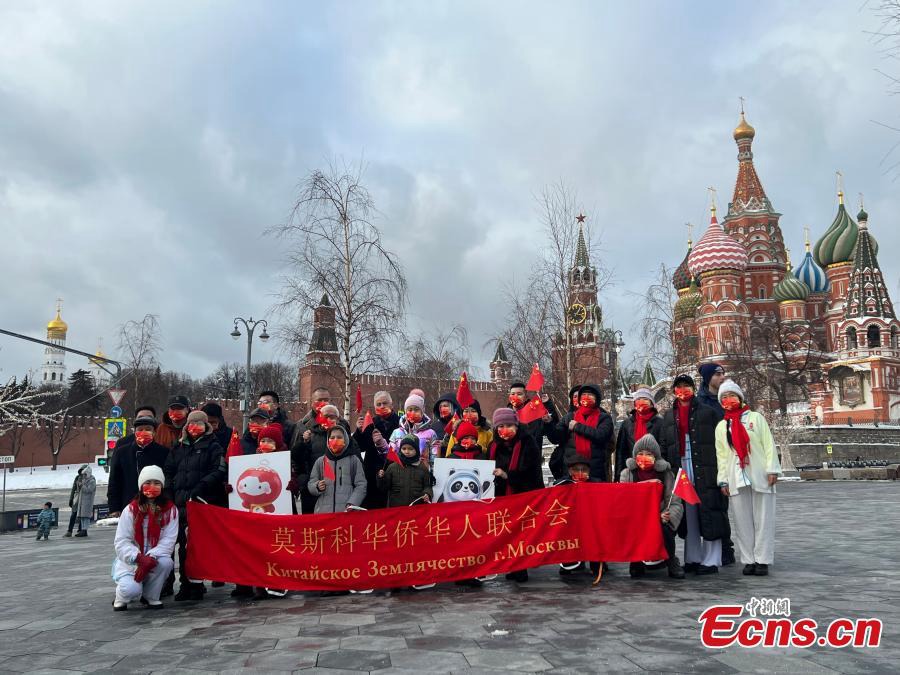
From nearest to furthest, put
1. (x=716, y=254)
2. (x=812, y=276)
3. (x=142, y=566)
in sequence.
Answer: (x=142, y=566) < (x=716, y=254) < (x=812, y=276)

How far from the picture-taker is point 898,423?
183 ft

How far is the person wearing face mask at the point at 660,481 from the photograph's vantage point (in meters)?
7.61

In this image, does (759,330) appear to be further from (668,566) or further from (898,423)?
(668,566)

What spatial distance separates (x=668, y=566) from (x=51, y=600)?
6729 millimetres

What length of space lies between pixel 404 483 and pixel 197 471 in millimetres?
2288

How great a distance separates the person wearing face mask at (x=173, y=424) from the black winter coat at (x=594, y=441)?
4.56 meters

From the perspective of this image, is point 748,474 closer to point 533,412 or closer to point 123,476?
point 533,412

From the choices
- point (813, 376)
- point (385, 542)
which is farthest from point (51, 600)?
point (813, 376)

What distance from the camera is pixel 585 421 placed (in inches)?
335

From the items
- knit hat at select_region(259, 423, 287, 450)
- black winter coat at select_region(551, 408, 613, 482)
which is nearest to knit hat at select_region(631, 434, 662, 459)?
black winter coat at select_region(551, 408, 613, 482)

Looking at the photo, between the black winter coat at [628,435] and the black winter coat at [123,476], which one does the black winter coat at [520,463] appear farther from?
the black winter coat at [123,476]

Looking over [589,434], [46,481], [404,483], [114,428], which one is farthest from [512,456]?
[46,481]

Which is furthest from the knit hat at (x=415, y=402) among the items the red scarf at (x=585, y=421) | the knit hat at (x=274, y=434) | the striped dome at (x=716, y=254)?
the striped dome at (x=716, y=254)

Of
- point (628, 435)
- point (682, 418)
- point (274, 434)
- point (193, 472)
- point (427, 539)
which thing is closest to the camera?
point (427, 539)
